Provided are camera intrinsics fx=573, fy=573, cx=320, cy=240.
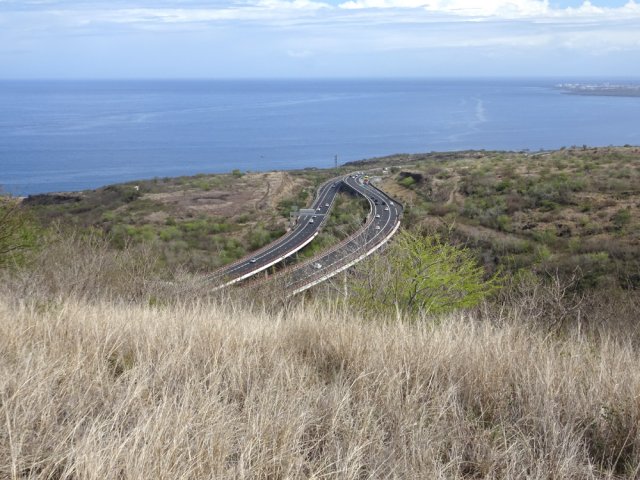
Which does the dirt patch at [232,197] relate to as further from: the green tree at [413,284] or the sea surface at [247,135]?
the green tree at [413,284]

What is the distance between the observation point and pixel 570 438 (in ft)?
8.72

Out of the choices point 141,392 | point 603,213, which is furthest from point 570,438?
point 603,213

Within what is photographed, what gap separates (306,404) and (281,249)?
23416 mm

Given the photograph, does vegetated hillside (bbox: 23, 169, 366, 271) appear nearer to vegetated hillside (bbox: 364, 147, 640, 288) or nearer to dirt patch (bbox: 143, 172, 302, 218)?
dirt patch (bbox: 143, 172, 302, 218)

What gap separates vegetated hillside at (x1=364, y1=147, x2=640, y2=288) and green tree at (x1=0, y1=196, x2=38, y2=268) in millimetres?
9843

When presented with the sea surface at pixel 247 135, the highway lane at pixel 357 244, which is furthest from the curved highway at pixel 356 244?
the sea surface at pixel 247 135

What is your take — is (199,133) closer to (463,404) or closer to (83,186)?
(83,186)

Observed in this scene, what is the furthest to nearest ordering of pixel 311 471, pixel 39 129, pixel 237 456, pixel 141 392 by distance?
pixel 39 129, pixel 141 392, pixel 237 456, pixel 311 471

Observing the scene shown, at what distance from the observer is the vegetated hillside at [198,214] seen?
26250 mm

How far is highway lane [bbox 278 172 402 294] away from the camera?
48.2ft

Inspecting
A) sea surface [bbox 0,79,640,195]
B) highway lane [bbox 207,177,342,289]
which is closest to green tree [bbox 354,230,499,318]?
highway lane [bbox 207,177,342,289]

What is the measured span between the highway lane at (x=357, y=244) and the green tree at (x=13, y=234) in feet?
18.4

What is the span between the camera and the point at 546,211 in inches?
1061

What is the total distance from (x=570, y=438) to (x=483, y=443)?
42 centimetres
